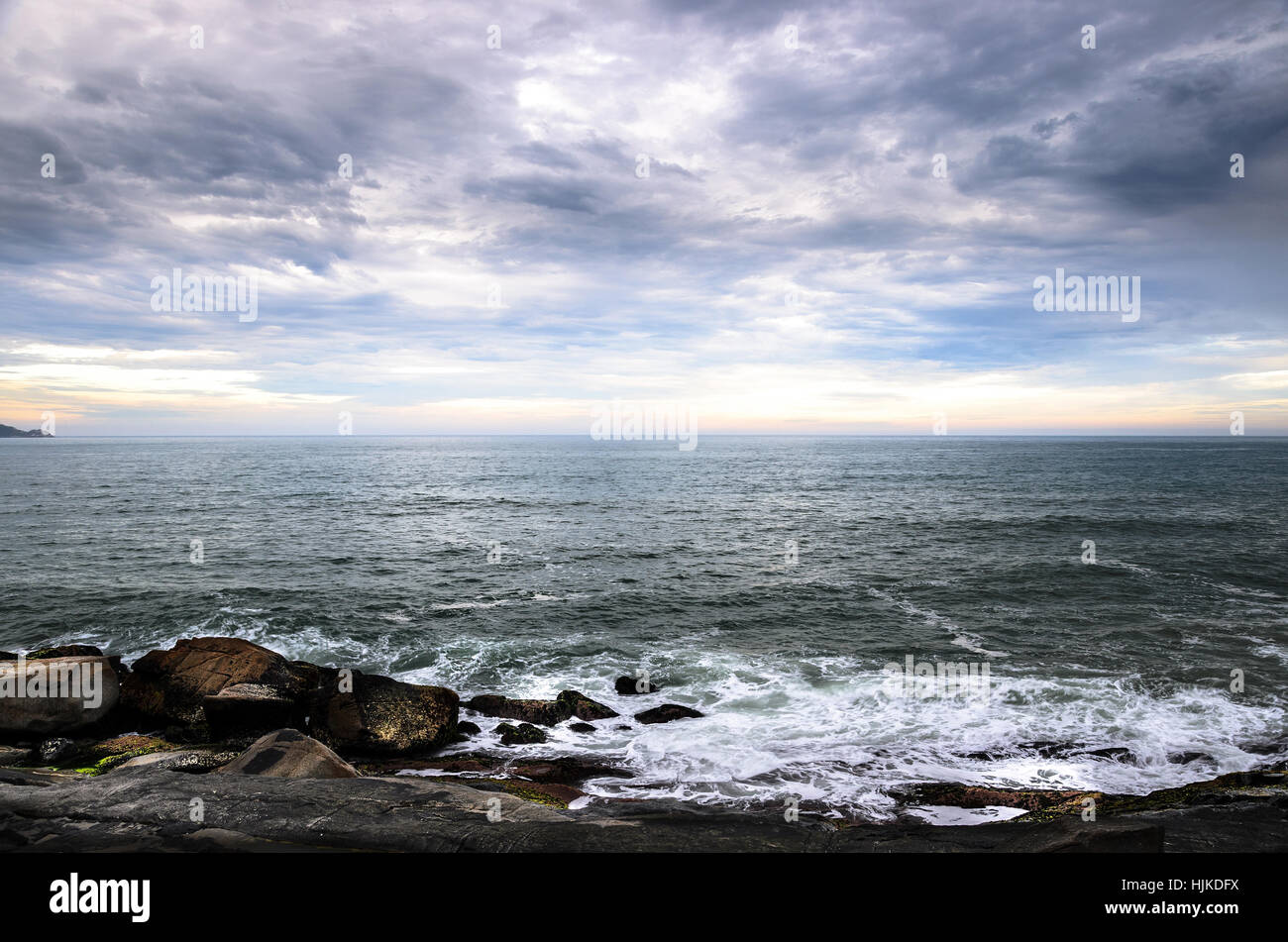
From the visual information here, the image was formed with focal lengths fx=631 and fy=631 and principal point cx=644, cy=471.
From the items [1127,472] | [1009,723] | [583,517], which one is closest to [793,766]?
[1009,723]

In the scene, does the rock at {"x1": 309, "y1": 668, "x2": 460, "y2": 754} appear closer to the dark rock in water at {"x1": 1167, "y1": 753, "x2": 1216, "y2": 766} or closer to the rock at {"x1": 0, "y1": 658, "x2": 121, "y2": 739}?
the rock at {"x1": 0, "y1": 658, "x2": 121, "y2": 739}

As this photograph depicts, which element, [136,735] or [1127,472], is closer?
[136,735]

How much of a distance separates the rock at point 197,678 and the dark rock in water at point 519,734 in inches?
225

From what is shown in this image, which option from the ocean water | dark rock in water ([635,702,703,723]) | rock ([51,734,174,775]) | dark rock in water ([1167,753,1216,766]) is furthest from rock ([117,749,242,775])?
dark rock in water ([1167,753,1216,766])

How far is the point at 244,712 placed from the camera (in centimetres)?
1617

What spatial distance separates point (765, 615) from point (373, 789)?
66.4 feet

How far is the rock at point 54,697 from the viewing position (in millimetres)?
16234

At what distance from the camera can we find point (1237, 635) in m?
23.9

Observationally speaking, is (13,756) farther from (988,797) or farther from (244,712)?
(988,797)

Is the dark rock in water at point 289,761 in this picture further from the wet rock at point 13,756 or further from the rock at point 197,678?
the wet rock at point 13,756

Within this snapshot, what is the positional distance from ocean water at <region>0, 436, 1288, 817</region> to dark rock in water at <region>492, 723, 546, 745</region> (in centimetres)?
61

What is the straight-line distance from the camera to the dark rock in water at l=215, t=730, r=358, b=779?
38.9ft

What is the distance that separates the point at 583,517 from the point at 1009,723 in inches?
1748
